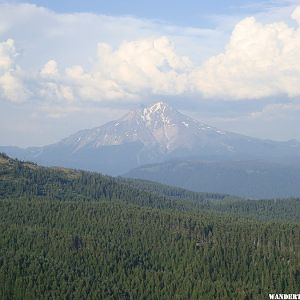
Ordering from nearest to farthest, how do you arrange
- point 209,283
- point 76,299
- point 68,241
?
1. point 76,299
2. point 209,283
3. point 68,241

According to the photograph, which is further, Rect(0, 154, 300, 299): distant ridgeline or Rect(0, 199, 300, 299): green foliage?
Rect(0, 199, 300, 299): green foliage

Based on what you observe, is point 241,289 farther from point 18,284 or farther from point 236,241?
point 18,284

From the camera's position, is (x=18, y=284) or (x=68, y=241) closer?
(x=18, y=284)

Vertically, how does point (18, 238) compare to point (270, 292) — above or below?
above

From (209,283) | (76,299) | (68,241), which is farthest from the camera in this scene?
(68,241)

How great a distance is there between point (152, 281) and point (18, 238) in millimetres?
49281

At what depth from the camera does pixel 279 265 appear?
174 metres

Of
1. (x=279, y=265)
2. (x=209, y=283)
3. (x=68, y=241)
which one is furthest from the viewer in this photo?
(x=68, y=241)

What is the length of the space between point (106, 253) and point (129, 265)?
28.0ft

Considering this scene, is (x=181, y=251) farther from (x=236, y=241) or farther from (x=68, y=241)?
(x=68, y=241)

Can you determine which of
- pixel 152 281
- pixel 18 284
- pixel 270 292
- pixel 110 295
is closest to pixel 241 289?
pixel 270 292

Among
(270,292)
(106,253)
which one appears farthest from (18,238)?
(270,292)

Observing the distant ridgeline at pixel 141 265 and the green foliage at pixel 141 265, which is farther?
the green foliage at pixel 141 265

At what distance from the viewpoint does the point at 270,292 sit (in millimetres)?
152375
